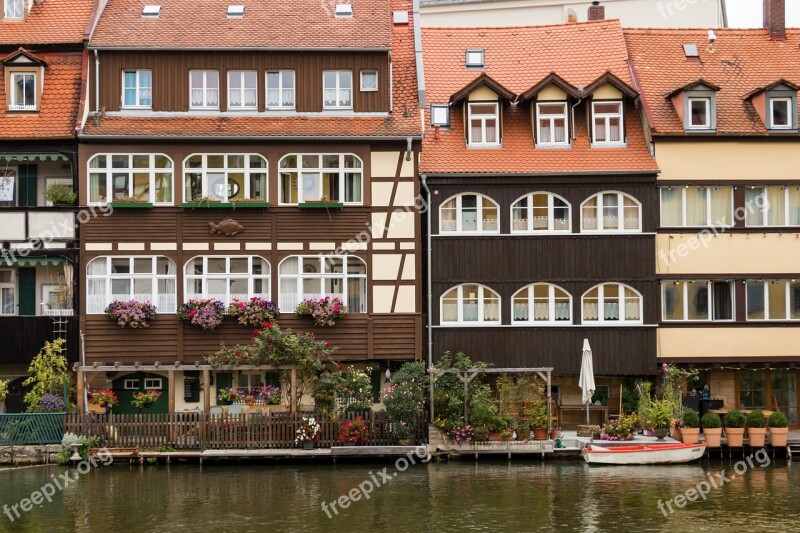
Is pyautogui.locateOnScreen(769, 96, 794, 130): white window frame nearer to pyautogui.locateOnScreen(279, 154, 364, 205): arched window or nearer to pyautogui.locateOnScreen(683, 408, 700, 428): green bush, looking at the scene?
pyautogui.locateOnScreen(683, 408, 700, 428): green bush

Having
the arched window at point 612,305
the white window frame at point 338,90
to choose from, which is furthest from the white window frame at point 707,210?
the white window frame at point 338,90

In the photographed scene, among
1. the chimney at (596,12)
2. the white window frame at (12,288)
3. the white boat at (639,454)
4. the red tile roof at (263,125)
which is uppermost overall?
the chimney at (596,12)

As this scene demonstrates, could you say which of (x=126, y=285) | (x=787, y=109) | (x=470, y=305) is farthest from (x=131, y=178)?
(x=787, y=109)

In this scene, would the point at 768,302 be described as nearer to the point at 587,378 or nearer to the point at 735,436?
the point at 735,436

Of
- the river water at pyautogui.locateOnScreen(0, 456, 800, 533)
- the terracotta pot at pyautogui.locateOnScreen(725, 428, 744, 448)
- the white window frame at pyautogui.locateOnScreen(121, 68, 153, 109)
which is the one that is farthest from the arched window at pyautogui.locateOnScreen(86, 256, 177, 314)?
the terracotta pot at pyautogui.locateOnScreen(725, 428, 744, 448)

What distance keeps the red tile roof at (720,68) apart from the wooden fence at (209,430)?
46.2 ft

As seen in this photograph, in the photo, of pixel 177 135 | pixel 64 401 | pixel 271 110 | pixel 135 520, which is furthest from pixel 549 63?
pixel 135 520

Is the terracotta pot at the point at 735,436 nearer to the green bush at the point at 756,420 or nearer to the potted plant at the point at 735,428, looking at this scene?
the potted plant at the point at 735,428

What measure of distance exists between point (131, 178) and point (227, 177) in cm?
→ 296

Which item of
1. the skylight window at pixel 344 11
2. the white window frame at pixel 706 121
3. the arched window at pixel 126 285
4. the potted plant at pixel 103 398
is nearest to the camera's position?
the potted plant at pixel 103 398

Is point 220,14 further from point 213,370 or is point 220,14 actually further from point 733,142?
point 733,142

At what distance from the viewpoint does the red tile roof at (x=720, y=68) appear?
41.9 meters

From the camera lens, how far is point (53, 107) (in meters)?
40.8

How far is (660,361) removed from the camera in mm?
40781
